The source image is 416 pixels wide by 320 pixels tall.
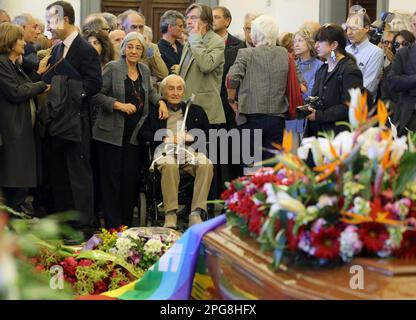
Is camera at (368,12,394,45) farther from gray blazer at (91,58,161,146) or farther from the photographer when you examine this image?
gray blazer at (91,58,161,146)

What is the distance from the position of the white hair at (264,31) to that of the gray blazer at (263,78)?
0.06 meters

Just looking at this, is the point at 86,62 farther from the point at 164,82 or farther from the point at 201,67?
the point at 201,67

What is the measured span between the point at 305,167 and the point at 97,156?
214 inches

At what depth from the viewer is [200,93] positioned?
9180 millimetres

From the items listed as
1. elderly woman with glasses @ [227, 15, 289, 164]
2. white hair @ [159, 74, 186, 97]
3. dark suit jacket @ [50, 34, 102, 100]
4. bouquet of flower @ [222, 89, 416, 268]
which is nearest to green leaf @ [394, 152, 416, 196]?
bouquet of flower @ [222, 89, 416, 268]

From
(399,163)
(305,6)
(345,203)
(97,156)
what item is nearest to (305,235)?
(345,203)

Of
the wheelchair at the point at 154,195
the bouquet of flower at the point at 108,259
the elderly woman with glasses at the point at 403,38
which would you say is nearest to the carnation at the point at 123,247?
the bouquet of flower at the point at 108,259

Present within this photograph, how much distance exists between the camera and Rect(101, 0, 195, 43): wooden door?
53.7 ft

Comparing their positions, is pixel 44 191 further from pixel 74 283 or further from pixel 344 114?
pixel 74 283

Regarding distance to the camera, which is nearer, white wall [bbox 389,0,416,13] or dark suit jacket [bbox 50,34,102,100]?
dark suit jacket [bbox 50,34,102,100]

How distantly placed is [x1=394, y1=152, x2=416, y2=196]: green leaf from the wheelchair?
5.23 meters

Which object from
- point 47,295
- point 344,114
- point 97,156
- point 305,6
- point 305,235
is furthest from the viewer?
point 305,6

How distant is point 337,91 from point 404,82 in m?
0.85

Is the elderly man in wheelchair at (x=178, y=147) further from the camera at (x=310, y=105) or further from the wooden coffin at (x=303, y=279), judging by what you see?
the wooden coffin at (x=303, y=279)
